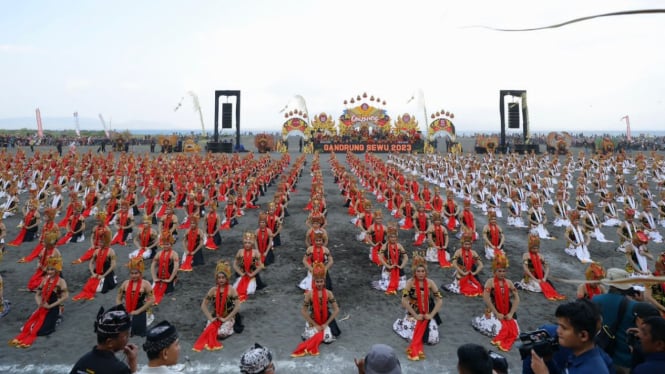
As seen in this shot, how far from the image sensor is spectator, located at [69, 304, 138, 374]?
2814 millimetres

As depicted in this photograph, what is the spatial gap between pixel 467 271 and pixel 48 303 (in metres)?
8.14

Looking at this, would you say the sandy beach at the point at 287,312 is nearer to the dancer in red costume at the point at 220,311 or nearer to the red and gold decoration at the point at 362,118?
the dancer in red costume at the point at 220,311

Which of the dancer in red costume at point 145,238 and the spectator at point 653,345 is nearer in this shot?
the spectator at point 653,345

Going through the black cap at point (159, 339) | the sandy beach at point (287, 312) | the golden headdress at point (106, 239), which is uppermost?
the black cap at point (159, 339)

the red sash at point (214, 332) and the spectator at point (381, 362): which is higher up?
the spectator at point (381, 362)

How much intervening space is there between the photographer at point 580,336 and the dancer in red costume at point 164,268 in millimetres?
7274

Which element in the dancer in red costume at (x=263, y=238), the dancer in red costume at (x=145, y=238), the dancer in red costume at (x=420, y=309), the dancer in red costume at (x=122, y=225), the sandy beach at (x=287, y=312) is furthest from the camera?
the dancer in red costume at (x=122, y=225)

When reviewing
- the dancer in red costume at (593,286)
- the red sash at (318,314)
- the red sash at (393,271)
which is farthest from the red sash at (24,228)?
the dancer in red costume at (593,286)

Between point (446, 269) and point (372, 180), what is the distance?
13.0m

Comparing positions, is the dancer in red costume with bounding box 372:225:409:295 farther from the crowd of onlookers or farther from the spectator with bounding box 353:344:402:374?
the spectator with bounding box 353:344:402:374

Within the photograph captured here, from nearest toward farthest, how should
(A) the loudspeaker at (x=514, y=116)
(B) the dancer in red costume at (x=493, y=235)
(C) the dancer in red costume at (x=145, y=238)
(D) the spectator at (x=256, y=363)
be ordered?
(D) the spectator at (x=256, y=363) < (C) the dancer in red costume at (x=145, y=238) < (B) the dancer in red costume at (x=493, y=235) < (A) the loudspeaker at (x=514, y=116)

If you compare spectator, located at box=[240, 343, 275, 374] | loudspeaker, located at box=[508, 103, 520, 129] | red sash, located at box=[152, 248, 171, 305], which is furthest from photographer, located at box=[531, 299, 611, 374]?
loudspeaker, located at box=[508, 103, 520, 129]

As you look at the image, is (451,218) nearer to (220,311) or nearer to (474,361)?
(220,311)

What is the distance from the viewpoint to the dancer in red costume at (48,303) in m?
6.54
